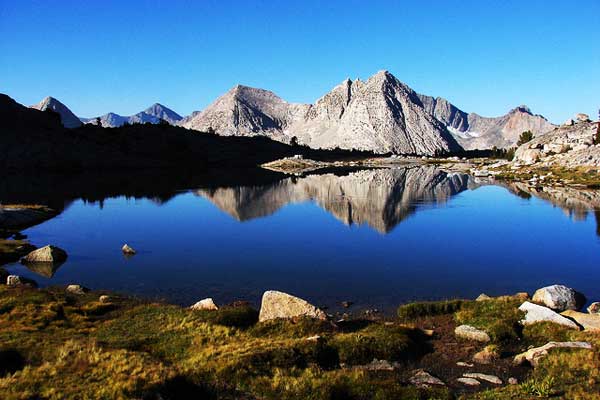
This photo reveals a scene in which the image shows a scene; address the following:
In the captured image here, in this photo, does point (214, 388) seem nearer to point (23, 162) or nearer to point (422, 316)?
point (422, 316)

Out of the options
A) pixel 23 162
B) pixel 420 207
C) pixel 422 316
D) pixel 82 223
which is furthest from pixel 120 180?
pixel 422 316

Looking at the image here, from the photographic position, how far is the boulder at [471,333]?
27328 millimetres

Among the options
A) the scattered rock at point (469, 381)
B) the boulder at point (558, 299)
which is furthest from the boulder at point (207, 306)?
the boulder at point (558, 299)

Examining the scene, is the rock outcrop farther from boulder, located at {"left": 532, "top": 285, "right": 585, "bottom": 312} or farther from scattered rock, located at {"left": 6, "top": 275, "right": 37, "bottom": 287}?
scattered rock, located at {"left": 6, "top": 275, "right": 37, "bottom": 287}

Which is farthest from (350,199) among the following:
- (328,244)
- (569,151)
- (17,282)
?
(569,151)

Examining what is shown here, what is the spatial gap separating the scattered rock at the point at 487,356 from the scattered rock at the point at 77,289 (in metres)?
33.3

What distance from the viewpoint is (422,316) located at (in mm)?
33562

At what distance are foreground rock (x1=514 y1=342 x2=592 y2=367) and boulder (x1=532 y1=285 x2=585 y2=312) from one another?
10.8 meters

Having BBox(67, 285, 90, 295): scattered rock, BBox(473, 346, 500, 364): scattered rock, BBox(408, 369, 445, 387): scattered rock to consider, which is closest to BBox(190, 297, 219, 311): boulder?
BBox(67, 285, 90, 295): scattered rock

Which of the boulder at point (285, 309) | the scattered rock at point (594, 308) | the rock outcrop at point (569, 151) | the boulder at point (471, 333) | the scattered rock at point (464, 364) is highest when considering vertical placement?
the rock outcrop at point (569, 151)

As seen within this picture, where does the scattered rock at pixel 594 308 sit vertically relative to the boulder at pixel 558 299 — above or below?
below

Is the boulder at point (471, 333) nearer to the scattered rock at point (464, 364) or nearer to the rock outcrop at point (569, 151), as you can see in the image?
the scattered rock at point (464, 364)

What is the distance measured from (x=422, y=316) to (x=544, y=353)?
10956mm

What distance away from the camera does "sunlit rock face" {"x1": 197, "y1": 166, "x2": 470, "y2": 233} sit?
8862 centimetres
